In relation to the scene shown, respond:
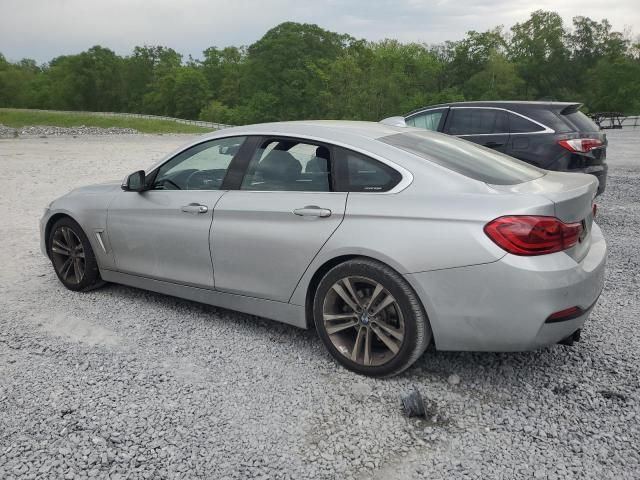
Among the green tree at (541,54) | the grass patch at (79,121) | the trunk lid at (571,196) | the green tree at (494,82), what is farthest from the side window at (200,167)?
the green tree at (541,54)

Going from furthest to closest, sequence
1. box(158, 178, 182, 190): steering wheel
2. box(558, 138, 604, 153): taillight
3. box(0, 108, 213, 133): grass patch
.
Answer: box(0, 108, 213, 133): grass patch, box(558, 138, 604, 153): taillight, box(158, 178, 182, 190): steering wheel

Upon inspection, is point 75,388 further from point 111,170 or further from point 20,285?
point 111,170

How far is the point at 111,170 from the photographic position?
14523mm

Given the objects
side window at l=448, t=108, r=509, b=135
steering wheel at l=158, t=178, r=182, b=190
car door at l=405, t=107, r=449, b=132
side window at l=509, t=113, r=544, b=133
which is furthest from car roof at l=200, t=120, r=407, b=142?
car door at l=405, t=107, r=449, b=132

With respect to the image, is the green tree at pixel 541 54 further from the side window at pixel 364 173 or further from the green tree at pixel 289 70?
the side window at pixel 364 173

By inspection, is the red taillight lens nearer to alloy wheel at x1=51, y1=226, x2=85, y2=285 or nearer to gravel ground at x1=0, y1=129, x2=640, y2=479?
gravel ground at x1=0, y1=129, x2=640, y2=479

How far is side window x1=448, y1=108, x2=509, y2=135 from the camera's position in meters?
7.95

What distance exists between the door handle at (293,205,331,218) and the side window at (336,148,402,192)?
200mm

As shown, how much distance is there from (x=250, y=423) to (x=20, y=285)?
352 centimetres

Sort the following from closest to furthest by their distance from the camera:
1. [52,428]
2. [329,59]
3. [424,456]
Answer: [424,456], [52,428], [329,59]

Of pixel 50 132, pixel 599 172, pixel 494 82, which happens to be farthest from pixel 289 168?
pixel 494 82

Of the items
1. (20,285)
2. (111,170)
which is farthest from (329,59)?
(20,285)

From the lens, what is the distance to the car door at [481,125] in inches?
310

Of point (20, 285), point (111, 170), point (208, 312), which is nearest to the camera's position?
point (208, 312)
